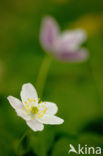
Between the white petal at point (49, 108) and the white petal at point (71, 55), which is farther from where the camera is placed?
the white petal at point (71, 55)

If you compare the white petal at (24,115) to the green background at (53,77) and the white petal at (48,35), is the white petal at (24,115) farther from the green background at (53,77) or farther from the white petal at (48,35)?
the white petal at (48,35)

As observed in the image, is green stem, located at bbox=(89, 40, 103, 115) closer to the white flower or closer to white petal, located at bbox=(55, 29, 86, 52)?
white petal, located at bbox=(55, 29, 86, 52)

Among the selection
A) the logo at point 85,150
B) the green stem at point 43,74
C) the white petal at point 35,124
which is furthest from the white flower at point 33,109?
the green stem at point 43,74

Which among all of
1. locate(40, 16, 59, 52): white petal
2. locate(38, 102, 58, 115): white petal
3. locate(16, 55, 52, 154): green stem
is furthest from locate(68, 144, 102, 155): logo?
locate(40, 16, 59, 52): white petal

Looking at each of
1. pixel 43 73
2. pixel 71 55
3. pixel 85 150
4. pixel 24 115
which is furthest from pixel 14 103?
pixel 43 73

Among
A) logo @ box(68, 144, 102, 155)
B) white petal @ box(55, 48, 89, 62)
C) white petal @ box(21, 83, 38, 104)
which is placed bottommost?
logo @ box(68, 144, 102, 155)

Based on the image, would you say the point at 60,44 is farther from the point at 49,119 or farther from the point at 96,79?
the point at 49,119
